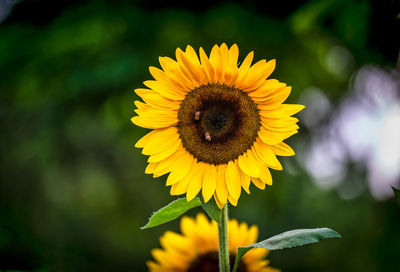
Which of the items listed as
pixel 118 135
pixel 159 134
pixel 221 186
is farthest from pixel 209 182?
pixel 118 135

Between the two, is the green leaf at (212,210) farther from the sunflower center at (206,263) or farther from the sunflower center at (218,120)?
the sunflower center at (206,263)

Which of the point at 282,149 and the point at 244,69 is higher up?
the point at 244,69

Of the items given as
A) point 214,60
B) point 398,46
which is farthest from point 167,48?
point 214,60

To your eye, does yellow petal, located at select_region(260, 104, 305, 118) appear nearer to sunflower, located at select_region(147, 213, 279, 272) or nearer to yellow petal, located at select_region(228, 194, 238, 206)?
yellow petal, located at select_region(228, 194, 238, 206)

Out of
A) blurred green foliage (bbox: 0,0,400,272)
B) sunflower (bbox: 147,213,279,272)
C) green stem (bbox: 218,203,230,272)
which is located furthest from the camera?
blurred green foliage (bbox: 0,0,400,272)

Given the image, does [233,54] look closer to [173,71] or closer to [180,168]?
[173,71]

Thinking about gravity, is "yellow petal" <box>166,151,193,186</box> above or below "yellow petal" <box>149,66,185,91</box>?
below

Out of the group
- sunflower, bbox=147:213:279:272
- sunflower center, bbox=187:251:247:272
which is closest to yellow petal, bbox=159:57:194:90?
sunflower, bbox=147:213:279:272

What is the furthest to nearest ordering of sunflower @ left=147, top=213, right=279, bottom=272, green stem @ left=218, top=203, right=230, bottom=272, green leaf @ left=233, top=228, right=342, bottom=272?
sunflower @ left=147, top=213, right=279, bottom=272 → green stem @ left=218, top=203, right=230, bottom=272 → green leaf @ left=233, top=228, right=342, bottom=272

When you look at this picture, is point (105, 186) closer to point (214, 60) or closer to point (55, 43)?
point (55, 43)
